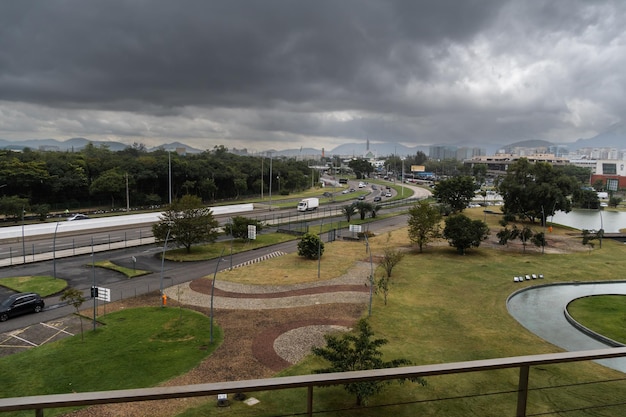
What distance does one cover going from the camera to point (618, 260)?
161 feet

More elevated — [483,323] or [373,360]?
[373,360]

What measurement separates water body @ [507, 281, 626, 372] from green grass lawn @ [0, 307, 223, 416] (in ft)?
69.7

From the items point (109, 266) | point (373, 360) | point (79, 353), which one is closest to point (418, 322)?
point (373, 360)

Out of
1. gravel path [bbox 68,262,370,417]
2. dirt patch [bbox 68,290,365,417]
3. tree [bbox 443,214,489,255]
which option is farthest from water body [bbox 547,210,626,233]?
dirt patch [bbox 68,290,365,417]

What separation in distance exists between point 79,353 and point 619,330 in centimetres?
3334

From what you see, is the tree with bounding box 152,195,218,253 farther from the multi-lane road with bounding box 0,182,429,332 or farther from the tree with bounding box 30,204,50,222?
the tree with bounding box 30,204,50,222

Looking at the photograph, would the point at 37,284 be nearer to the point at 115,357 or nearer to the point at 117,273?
the point at 117,273

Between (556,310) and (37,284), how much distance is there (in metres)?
42.1

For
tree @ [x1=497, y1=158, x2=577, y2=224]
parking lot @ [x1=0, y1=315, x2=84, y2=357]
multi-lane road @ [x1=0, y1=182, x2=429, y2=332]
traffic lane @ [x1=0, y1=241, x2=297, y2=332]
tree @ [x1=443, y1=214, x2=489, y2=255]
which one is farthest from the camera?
tree @ [x1=497, y1=158, x2=577, y2=224]

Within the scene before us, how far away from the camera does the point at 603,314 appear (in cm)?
3105

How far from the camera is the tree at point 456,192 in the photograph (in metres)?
80.1

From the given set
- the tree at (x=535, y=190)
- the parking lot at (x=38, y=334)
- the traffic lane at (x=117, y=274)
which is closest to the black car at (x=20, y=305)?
the traffic lane at (x=117, y=274)

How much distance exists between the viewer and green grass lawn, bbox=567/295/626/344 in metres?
27.8

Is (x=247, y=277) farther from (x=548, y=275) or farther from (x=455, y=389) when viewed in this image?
(x=548, y=275)
